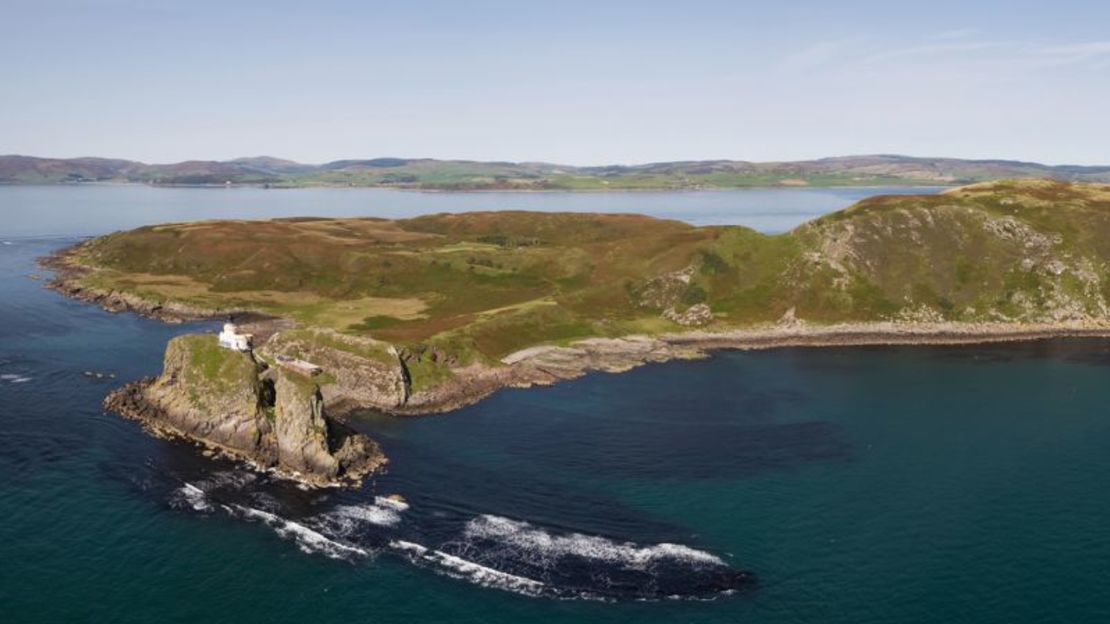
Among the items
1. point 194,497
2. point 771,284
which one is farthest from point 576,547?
point 771,284

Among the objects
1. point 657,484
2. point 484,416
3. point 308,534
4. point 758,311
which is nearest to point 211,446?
point 308,534

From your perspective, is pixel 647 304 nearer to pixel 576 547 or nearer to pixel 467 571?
pixel 576 547

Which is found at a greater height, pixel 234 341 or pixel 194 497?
pixel 234 341

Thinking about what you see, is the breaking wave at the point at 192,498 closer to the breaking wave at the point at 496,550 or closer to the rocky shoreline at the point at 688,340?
the breaking wave at the point at 496,550

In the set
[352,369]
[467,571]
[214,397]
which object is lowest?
[467,571]

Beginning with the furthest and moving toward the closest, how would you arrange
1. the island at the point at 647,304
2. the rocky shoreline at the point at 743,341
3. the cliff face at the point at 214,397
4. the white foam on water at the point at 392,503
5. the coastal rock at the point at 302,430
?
the rocky shoreline at the point at 743,341 < the island at the point at 647,304 < the cliff face at the point at 214,397 < the coastal rock at the point at 302,430 < the white foam on water at the point at 392,503

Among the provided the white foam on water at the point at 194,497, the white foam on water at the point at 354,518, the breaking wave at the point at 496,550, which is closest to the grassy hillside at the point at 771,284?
the white foam on water at the point at 194,497
